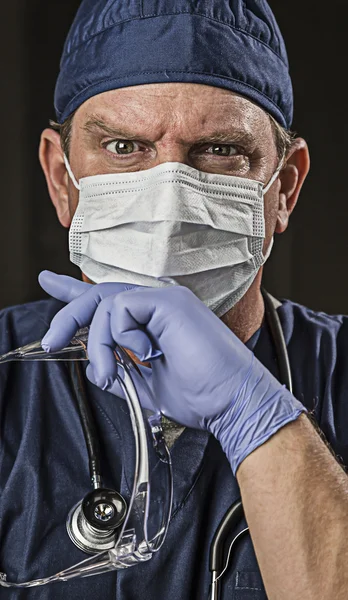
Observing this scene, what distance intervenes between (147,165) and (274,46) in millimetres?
367

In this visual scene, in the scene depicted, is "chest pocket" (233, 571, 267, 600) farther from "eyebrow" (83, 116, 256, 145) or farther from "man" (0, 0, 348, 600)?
"eyebrow" (83, 116, 256, 145)

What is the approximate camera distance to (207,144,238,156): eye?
1.58 meters

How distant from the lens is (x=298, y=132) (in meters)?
2.32

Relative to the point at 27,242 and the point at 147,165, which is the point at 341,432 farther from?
the point at 27,242

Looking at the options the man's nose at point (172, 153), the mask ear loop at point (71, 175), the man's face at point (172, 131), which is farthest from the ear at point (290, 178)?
the mask ear loop at point (71, 175)

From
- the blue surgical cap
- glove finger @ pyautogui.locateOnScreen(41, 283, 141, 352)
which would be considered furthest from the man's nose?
glove finger @ pyautogui.locateOnScreen(41, 283, 141, 352)

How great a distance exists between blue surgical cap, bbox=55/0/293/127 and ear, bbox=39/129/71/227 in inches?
5.9

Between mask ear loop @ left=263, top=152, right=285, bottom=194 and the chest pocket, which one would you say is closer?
the chest pocket

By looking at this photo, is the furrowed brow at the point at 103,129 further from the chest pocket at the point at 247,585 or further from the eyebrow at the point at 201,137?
the chest pocket at the point at 247,585

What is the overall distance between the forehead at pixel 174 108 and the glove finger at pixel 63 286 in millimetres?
318

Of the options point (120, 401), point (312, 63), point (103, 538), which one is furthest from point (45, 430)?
point (312, 63)

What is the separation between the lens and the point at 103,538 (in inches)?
46.8

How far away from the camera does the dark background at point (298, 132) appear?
7.11 feet

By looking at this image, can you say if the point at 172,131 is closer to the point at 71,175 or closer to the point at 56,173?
the point at 71,175
